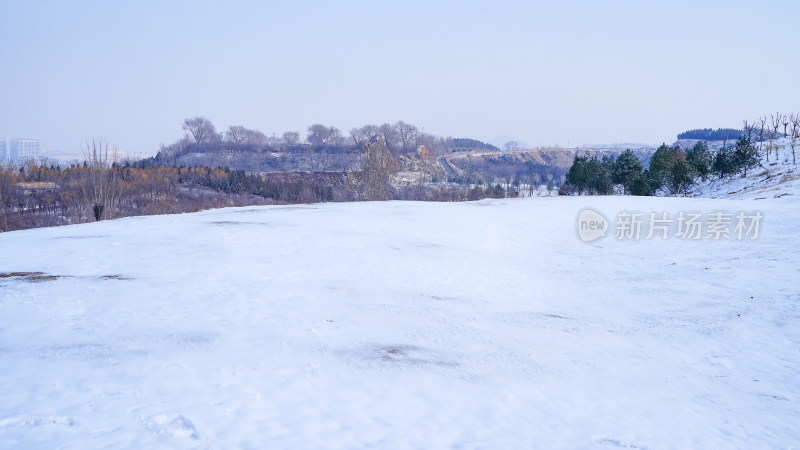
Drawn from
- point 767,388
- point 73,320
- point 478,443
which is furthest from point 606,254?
point 73,320

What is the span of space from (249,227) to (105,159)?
21.9 metres

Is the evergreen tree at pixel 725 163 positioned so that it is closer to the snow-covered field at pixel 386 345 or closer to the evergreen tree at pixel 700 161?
the evergreen tree at pixel 700 161

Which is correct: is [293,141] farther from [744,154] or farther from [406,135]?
[744,154]

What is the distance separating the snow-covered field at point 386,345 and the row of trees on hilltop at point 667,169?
38562 mm

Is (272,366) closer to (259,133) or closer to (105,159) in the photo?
(105,159)

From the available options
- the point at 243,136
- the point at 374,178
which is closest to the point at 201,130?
the point at 243,136

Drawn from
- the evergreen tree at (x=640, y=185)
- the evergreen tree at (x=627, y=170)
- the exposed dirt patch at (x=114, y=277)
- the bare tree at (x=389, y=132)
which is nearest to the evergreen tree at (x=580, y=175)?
the evergreen tree at (x=627, y=170)

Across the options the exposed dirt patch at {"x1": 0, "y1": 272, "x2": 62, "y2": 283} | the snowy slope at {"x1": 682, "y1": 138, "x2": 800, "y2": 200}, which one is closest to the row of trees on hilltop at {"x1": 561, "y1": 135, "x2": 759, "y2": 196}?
the snowy slope at {"x1": 682, "y1": 138, "x2": 800, "y2": 200}

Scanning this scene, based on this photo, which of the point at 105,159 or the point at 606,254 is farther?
the point at 105,159

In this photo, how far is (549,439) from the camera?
16.6ft

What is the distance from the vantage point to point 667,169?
166ft

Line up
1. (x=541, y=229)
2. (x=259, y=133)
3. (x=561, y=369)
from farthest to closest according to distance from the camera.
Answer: (x=259, y=133) < (x=541, y=229) < (x=561, y=369)

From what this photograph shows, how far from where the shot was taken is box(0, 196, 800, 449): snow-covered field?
5098 mm

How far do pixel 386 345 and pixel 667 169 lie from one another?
51642mm
